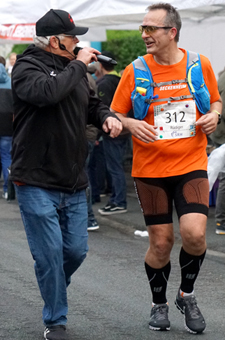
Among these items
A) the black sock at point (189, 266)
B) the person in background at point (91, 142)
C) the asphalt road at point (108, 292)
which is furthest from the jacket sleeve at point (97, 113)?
the person in background at point (91, 142)

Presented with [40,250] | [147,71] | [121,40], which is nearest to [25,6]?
[147,71]

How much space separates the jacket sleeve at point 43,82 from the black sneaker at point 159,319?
Result: 1583 mm

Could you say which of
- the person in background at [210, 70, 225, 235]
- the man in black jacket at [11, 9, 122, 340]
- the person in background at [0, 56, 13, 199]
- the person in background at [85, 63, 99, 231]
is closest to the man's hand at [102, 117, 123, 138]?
the man in black jacket at [11, 9, 122, 340]

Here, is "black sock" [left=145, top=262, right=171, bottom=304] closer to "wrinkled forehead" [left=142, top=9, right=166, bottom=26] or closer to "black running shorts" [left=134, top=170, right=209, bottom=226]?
"black running shorts" [left=134, top=170, right=209, bottom=226]

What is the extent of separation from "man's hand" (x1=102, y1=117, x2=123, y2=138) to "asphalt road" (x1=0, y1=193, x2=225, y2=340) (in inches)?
52.0

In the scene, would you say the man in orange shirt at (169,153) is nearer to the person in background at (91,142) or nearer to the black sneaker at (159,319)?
the black sneaker at (159,319)

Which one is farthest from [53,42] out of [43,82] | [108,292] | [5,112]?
[5,112]

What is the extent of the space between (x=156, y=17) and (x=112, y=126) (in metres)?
0.85

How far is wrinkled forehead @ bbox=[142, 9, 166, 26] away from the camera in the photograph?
4320 mm

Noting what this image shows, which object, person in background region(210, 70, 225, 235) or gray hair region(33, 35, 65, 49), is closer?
gray hair region(33, 35, 65, 49)

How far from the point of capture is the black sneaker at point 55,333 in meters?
4.06

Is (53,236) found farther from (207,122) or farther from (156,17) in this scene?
(156,17)

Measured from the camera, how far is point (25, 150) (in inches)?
155

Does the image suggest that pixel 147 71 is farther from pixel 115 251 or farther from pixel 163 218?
pixel 115 251
